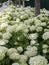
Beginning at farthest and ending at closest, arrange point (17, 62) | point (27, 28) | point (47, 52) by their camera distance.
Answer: point (27, 28) → point (47, 52) → point (17, 62)

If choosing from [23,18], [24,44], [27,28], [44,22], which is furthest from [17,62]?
[23,18]

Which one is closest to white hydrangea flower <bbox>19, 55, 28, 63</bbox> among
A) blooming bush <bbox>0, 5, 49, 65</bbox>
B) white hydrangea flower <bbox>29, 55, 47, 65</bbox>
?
blooming bush <bbox>0, 5, 49, 65</bbox>

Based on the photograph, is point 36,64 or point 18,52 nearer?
point 36,64

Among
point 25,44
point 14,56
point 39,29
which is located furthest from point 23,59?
point 39,29

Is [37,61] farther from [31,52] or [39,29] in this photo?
[39,29]

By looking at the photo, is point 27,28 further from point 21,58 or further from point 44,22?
point 21,58

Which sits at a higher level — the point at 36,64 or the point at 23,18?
the point at 36,64

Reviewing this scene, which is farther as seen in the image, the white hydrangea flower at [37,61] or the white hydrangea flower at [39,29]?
the white hydrangea flower at [39,29]

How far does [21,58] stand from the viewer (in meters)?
2.68

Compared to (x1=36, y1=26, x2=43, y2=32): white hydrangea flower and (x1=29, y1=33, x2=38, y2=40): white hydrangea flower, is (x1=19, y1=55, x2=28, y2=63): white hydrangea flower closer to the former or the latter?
(x1=29, y1=33, x2=38, y2=40): white hydrangea flower

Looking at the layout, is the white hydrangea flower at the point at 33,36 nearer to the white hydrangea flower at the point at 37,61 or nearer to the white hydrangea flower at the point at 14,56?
the white hydrangea flower at the point at 14,56

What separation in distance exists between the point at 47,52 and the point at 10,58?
0.44 meters

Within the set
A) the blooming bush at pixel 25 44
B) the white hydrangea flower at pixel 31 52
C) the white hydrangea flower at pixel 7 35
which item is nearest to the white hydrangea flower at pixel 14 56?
the blooming bush at pixel 25 44

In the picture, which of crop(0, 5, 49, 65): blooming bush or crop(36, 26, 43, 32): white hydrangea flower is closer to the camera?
crop(0, 5, 49, 65): blooming bush
